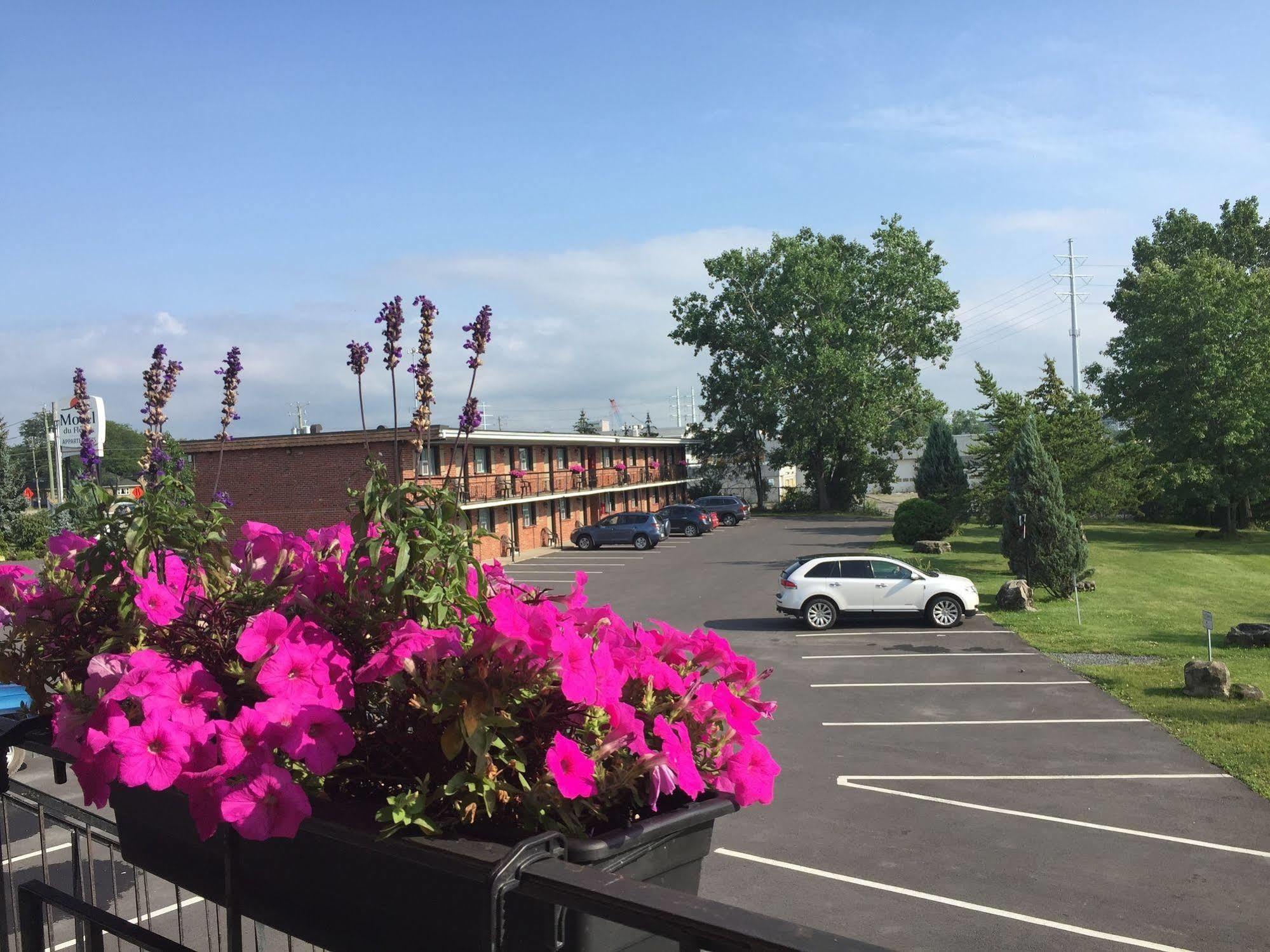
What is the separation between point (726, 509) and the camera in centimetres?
5628

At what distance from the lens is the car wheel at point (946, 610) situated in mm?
22016

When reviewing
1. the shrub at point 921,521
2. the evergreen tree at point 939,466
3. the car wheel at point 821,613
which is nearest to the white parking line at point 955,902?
the car wheel at point 821,613

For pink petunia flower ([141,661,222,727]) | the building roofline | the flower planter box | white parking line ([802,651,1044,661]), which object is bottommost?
white parking line ([802,651,1044,661])

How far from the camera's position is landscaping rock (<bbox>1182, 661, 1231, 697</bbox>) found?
15.3 m

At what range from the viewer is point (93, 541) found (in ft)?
7.97

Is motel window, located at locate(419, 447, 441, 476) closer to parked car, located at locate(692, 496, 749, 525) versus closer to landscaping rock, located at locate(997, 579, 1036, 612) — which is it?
landscaping rock, located at locate(997, 579, 1036, 612)

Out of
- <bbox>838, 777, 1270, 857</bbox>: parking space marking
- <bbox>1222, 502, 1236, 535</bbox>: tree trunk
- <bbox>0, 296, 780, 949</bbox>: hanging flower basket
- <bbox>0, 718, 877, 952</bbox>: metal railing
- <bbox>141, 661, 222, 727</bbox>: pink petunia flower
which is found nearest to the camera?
<bbox>0, 718, 877, 952</bbox>: metal railing

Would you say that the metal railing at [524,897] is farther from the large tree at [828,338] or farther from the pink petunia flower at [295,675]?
the large tree at [828,338]

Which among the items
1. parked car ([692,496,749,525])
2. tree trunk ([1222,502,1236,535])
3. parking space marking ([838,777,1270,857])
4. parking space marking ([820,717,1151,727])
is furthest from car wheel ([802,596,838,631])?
parked car ([692,496,749,525])

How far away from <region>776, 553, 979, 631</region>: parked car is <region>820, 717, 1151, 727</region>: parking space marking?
7650 mm

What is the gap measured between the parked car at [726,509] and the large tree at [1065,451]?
18979mm

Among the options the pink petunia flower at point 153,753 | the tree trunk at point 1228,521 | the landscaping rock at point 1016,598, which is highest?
the pink petunia flower at point 153,753

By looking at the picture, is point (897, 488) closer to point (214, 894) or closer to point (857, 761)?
point (857, 761)

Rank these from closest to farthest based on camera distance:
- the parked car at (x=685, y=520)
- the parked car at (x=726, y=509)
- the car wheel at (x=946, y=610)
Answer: the car wheel at (x=946, y=610) → the parked car at (x=685, y=520) → the parked car at (x=726, y=509)
